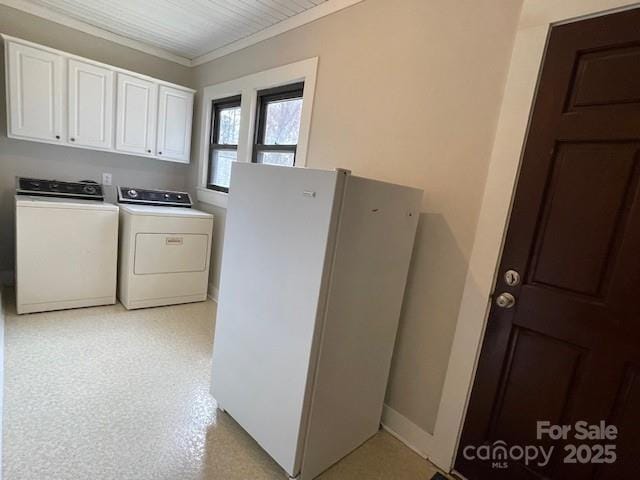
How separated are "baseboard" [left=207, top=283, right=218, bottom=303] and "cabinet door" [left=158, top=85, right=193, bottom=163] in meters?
1.40

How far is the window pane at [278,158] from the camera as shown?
264 cm

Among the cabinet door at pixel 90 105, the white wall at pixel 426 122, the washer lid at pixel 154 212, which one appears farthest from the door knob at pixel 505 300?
the cabinet door at pixel 90 105

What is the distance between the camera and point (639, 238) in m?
1.08

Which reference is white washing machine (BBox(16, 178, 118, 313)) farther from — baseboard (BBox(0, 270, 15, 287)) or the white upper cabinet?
baseboard (BBox(0, 270, 15, 287))

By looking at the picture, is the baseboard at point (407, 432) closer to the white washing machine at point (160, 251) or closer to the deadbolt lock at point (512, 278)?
the deadbolt lock at point (512, 278)

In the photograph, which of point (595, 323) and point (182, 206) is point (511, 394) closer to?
point (595, 323)

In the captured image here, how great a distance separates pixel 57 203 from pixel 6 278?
43.5 inches

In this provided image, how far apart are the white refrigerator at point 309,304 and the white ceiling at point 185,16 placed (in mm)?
1468

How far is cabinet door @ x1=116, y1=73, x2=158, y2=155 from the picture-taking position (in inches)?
116

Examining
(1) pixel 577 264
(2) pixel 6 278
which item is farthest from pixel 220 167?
(1) pixel 577 264

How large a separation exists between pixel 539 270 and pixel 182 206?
316 cm

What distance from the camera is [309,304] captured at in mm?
1259

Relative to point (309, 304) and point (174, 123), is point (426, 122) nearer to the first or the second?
point (309, 304)

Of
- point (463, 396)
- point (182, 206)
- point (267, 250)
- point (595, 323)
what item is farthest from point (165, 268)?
point (595, 323)
